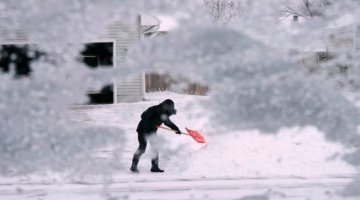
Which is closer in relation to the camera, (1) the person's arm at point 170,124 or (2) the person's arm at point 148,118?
(2) the person's arm at point 148,118

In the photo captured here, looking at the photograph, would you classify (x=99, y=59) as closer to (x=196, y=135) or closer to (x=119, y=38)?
(x=119, y=38)

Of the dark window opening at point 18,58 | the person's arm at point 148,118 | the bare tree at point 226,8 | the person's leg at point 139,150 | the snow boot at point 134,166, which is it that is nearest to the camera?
the dark window opening at point 18,58

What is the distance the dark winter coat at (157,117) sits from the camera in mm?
1995

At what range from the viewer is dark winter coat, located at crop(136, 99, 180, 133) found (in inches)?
78.5

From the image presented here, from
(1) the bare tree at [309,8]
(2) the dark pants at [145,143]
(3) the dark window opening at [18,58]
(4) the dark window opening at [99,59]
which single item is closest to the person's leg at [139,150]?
(2) the dark pants at [145,143]

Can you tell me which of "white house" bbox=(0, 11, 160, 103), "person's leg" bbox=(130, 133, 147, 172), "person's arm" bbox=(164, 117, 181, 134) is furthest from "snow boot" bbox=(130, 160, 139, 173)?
"white house" bbox=(0, 11, 160, 103)

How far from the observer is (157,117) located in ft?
6.56

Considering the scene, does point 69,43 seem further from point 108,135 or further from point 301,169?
point 301,169

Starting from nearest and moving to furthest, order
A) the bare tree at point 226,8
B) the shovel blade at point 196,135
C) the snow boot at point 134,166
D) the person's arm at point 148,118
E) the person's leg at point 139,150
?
the bare tree at point 226,8
the person's arm at point 148,118
the person's leg at point 139,150
the shovel blade at point 196,135
the snow boot at point 134,166

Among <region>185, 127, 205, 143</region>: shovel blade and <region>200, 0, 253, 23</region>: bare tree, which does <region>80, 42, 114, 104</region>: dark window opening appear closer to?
<region>200, 0, 253, 23</region>: bare tree

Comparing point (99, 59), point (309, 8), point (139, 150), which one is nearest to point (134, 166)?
point (139, 150)

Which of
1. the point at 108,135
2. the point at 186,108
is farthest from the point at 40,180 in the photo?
the point at 186,108

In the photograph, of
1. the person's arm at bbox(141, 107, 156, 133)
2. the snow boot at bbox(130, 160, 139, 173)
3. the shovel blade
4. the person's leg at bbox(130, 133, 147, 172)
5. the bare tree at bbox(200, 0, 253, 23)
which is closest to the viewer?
the bare tree at bbox(200, 0, 253, 23)

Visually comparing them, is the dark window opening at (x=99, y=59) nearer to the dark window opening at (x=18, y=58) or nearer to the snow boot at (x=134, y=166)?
the dark window opening at (x=18, y=58)
